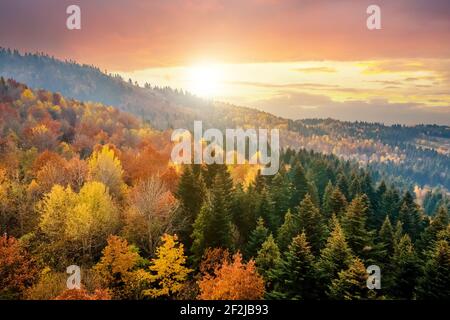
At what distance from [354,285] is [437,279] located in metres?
8.28

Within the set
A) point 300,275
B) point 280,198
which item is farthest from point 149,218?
point 300,275

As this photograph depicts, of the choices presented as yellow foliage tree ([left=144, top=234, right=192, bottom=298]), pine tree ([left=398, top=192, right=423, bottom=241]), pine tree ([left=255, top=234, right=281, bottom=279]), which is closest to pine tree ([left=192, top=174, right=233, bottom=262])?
yellow foliage tree ([left=144, top=234, right=192, bottom=298])

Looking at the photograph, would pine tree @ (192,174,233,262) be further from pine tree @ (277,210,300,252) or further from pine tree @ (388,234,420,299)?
pine tree @ (388,234,420,299)

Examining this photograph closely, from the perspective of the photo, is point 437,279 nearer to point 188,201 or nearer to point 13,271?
point 188,201

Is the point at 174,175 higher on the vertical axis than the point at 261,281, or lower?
higher

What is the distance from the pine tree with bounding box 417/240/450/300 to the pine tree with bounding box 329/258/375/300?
7241 mm

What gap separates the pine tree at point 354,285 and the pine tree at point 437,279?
724 cm

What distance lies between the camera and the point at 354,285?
30125mm

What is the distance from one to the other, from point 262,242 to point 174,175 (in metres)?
27.6

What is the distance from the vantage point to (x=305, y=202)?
4369 centimetres

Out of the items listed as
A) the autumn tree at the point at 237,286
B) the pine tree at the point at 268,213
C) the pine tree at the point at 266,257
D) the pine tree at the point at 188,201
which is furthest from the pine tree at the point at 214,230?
the pine tree at the point at 268,213
